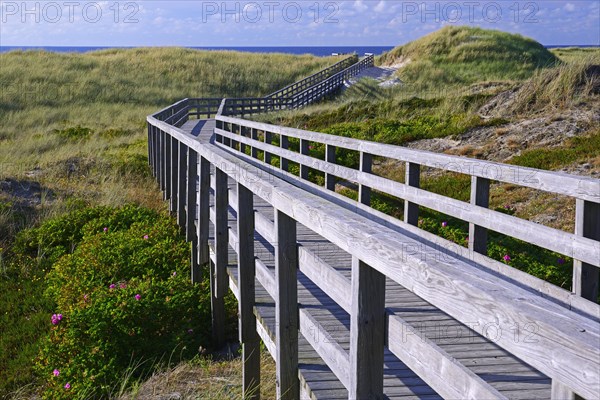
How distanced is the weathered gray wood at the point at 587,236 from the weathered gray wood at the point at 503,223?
0.16 metres

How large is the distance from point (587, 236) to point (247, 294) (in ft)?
7.66

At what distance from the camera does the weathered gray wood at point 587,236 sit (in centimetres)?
432

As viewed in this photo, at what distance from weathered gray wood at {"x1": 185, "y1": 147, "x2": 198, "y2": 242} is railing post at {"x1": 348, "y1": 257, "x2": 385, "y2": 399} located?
558 centimetres

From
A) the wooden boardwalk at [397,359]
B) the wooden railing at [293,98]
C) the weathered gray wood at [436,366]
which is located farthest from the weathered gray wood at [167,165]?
the wooden railing at [293,98]

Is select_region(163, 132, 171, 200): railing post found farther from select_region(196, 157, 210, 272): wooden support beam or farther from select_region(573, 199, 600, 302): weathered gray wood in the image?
select_region(573, 199, 600, 302): weathered gray wood

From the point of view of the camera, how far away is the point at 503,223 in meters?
4.89

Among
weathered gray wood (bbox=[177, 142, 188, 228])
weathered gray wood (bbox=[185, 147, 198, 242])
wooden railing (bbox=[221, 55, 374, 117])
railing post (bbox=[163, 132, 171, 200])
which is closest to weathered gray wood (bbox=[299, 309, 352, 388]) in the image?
weathered gray wood (bbox=[185, 147, 198, 242])

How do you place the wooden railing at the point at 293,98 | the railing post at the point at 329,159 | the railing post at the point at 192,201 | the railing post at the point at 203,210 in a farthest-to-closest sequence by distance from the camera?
the wooden railing at the point at 293,98, the railing post at the point at 329,159, the railing post at the point at 192,201, the railing post at the point at 203,210

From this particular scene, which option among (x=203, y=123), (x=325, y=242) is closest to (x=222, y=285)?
(x=325, y=242)

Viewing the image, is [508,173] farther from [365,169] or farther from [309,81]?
[309,81]

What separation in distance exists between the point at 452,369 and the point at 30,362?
5857mm

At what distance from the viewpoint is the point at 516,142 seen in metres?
12.5

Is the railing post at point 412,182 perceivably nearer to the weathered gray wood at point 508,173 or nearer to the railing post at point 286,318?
the weathered gray wood at point 508,173

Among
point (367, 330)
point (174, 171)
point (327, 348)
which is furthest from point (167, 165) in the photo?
point (367, 330)
